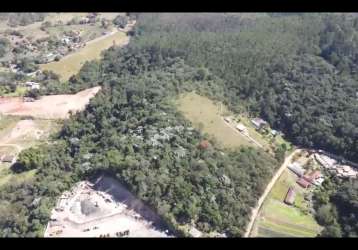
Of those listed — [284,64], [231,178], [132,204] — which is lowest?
[132,204]

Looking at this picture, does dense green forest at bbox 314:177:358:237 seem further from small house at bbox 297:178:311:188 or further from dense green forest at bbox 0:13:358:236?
small house at bbox 297:178:311:188

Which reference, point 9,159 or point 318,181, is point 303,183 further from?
point 9,159

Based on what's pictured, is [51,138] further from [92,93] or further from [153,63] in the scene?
[153,63]

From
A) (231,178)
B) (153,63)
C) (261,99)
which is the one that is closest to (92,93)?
(153,63)

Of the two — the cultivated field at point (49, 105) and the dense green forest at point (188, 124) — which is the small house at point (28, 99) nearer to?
the cultivated field at point (49, 105)

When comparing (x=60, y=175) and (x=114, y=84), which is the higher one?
(x=114, y=84)

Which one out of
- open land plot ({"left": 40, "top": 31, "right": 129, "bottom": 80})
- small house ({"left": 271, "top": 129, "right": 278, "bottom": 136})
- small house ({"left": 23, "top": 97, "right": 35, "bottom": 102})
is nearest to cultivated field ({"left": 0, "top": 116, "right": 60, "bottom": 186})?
small house ({"left": 23, "top": 97, "right": 35, "bottom": 102})

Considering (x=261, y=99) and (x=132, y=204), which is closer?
(x=132, y=204)
